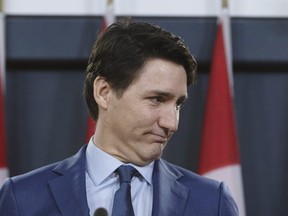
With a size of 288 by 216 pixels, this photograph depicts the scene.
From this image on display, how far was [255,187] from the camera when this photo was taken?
249 centimetres

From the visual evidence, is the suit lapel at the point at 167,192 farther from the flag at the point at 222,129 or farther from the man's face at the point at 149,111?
the flag at the point at 222,129

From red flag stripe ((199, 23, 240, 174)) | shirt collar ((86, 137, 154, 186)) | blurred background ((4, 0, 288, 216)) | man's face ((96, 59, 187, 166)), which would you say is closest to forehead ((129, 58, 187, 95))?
man's face ((96, 59, 187, 166))

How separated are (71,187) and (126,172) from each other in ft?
0.34

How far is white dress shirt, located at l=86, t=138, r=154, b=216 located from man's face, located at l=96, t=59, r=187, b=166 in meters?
0.03

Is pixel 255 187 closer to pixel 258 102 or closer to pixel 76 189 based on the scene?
pixel 258 102

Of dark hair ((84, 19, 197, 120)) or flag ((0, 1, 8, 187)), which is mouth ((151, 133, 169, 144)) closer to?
dark hair ((84, 19, 197, 120))

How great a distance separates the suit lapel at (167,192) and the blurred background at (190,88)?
3.53ft

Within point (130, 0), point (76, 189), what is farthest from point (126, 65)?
point (130, 0)

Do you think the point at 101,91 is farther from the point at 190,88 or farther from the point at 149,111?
the point at 190,88

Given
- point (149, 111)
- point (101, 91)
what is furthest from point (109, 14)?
point (149, 111)

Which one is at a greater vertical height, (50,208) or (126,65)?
(126,65)

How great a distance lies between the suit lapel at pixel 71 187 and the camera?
1290 millimetres

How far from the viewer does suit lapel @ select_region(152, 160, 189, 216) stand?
1.30 m

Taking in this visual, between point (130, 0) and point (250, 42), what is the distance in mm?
428
